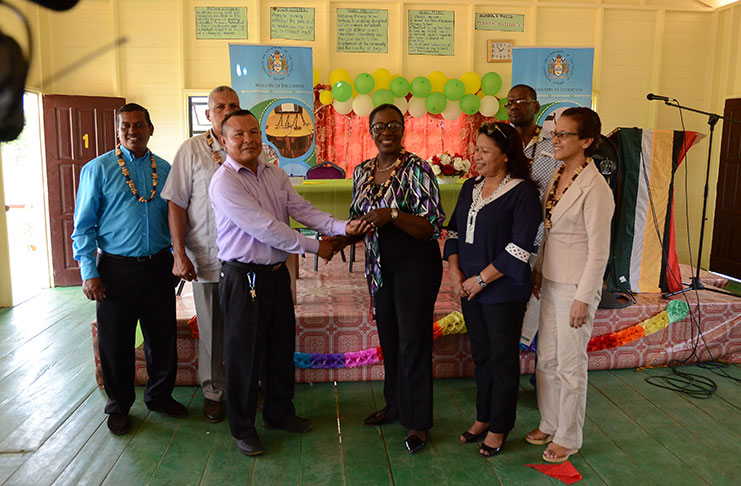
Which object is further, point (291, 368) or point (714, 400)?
point (714, 400)

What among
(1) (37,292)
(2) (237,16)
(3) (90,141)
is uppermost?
(2) (237,16)

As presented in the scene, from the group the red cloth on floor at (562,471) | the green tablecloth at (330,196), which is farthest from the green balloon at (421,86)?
the red cloth on floor at (562,471)

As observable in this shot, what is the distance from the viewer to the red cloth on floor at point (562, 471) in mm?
2355

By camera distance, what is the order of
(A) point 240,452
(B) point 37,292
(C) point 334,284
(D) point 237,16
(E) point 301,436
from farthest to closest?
(D) point 237,16 → (B) point 37,292 → (C) point 334,284 → (E) point 301,436 → (A) point 240,452

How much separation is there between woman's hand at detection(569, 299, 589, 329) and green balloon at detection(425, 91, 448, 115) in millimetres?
4907

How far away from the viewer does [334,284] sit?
4.52 meters

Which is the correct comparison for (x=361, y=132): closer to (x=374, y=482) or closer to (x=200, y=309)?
(x=200, y=309)

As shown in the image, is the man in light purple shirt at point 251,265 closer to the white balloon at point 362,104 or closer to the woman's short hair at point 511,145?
the woman's short hair at point 511,145

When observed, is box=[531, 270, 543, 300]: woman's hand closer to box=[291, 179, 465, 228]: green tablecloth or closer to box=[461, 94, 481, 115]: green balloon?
box=[291, 179, 465, 228]: green tablecloth

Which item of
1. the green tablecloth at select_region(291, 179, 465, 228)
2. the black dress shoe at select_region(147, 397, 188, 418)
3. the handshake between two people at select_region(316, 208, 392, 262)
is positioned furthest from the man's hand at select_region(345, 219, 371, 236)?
the green tablecloth at select_region(291, 179, 465, 228)

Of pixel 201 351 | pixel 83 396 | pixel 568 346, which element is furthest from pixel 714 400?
pixel 83 396

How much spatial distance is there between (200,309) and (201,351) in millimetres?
233

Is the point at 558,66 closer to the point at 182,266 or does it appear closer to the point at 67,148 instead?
the point at 182,266

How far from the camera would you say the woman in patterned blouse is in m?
2.42
